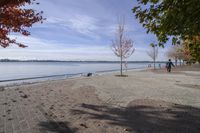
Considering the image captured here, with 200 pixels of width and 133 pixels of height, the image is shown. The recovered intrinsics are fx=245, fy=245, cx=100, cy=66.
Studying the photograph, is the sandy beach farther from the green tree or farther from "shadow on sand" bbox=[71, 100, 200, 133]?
the green tree

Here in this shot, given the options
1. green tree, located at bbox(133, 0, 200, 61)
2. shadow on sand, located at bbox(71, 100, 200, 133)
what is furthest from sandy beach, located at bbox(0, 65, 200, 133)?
green tree, located at bbox(133, 0, 200, 61)

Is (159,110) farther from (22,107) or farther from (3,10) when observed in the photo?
(3,10)

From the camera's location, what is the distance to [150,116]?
767cm

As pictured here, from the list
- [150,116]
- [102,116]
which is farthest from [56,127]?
[150,116]

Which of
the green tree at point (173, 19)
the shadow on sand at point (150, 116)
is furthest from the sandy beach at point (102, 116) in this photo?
the green tree at point (173, 19)

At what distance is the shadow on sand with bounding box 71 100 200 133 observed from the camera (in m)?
6.43

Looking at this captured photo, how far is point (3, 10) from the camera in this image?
7570 millimetres

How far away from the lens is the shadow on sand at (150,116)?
6428 mm

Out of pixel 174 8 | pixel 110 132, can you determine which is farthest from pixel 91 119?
pixel 174 8

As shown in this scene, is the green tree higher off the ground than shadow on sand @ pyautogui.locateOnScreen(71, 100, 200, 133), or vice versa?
the green tree

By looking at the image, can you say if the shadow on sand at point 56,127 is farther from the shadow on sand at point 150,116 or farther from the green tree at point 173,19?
the green tree at point 173,19

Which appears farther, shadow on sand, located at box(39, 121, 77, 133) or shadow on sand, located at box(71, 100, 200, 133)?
shadow on sand, located at box(71, 100, 200, 133)

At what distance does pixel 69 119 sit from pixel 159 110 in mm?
3188

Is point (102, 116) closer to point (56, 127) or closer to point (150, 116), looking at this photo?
point (150, 116)
